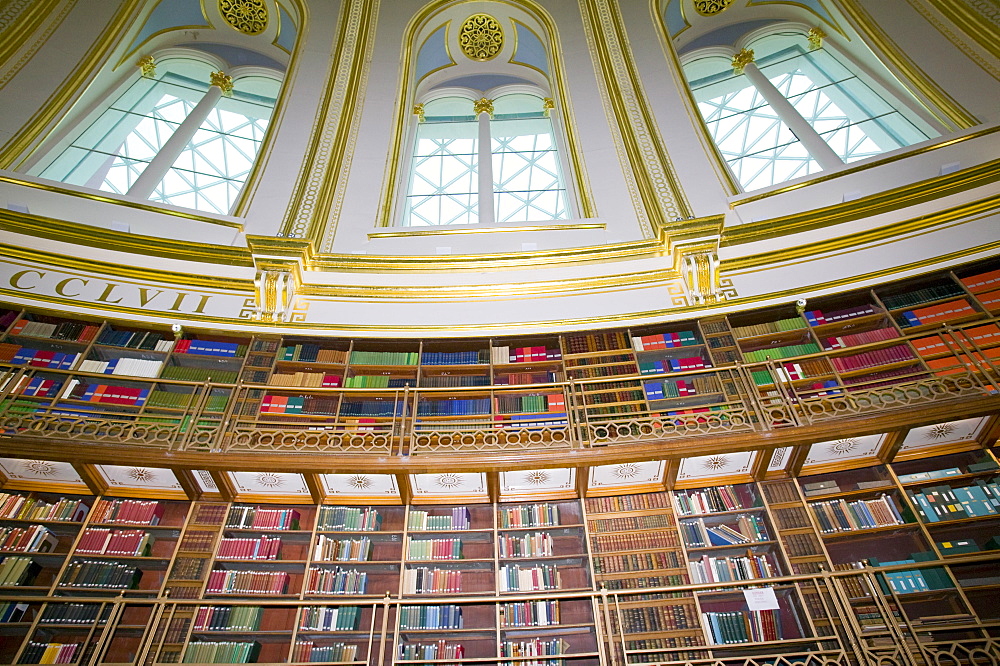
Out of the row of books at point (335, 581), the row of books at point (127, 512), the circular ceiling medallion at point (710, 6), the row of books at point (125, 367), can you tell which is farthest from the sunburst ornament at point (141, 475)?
the circular ceiling medallion at point (710, 6)

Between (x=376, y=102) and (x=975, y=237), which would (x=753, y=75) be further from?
(x=376, y=102)

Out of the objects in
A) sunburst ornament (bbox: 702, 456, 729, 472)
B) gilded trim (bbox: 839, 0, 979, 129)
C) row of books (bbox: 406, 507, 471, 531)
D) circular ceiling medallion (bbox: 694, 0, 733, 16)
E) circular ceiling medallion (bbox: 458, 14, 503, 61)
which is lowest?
row of books (bbox: 406, 507, 471, 531)

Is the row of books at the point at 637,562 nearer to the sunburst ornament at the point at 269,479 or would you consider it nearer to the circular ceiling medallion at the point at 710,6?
the sunburst ornament at the point at 269,479

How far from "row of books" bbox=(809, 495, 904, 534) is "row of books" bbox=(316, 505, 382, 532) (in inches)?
135

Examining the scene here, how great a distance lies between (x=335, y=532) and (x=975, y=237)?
6474 millimetres

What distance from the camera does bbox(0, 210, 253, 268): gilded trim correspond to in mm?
6336

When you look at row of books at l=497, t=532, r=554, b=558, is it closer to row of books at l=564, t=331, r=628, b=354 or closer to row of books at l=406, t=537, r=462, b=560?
row of books at l=406, t=537, r=462, b=560

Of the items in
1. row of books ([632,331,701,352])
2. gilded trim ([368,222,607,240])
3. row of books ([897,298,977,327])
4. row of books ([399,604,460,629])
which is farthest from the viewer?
gilded trim ([368,222,607,240])

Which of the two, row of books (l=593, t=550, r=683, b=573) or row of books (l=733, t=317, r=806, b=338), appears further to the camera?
row of books (l=733, t=317, r=806, b=338)

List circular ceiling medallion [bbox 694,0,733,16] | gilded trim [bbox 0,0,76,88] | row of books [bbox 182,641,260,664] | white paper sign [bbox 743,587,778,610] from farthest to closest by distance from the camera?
1. circular ceiling medallion [bbox 694,0,733,16]
2. gilded trim [bbox 0,0,76,88]
3. row of books [bbox 182,641,260,664]
4. white paper sign [bbox 743,587,778,610]

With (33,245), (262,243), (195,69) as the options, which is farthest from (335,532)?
(195,69)

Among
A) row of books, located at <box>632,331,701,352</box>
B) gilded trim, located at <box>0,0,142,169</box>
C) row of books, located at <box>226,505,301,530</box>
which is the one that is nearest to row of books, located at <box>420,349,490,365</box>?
row of books, located at <box>632,331,701,352</box>

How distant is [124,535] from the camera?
183 inches

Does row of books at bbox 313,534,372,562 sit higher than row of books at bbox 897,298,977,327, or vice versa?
row of books at bbox 897,298,977,327
